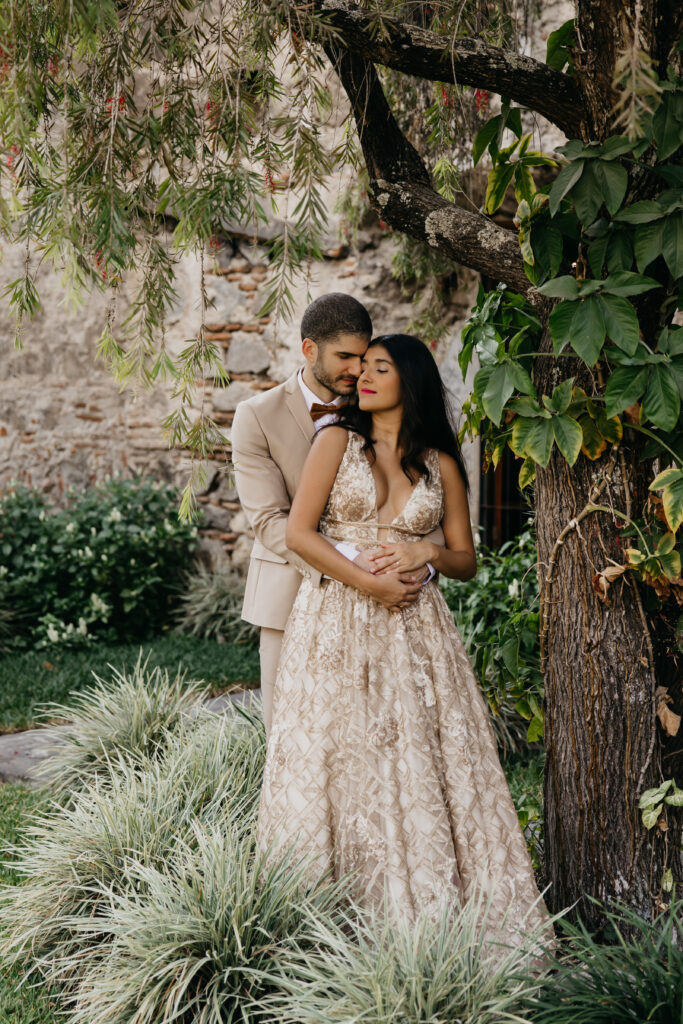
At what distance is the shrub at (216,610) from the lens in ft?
23.9

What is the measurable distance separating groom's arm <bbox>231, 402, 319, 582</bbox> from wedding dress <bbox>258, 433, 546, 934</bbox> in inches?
14.3

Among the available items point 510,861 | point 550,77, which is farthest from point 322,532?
point 550,77

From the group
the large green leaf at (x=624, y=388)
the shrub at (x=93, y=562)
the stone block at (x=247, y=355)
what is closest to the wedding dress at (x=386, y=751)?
the large green leaf at (x=624, y=388)

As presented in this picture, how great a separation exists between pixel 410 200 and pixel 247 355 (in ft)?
16.5

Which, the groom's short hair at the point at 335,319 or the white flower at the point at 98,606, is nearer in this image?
the groom's short hair at the point at 335,319

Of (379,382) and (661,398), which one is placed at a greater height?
(379,382)

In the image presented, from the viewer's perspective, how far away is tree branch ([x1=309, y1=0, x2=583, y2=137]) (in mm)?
2170

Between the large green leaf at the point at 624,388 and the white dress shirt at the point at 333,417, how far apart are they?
2.62 feet

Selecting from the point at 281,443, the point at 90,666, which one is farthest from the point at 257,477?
the point at 90,666

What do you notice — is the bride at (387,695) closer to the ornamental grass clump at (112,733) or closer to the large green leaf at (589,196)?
the large green leaf at (589,196)

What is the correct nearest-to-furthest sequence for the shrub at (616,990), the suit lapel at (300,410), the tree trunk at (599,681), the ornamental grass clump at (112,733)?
the shrub at (616,990) < the tree trunk at (599,681) < the suit lapel at (300,410) < the ornamental grass clump at (112,733)

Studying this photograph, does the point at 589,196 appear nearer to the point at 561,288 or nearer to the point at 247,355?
the point at 561,288

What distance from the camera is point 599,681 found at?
2531 mm

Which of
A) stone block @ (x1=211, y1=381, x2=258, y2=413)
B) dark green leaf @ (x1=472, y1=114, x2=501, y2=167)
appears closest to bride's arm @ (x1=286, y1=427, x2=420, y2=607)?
dark green leaf @ (x1=472, y1=114, x2=501, y2=167)
